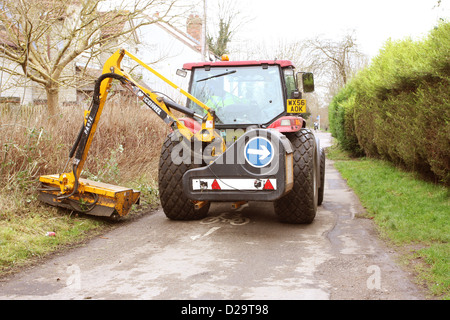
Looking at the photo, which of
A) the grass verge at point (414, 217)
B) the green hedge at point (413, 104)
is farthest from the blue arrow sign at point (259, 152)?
the green hedge at point (413, 104)

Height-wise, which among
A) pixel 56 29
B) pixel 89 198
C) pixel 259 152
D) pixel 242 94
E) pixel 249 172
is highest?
pixel 56 29

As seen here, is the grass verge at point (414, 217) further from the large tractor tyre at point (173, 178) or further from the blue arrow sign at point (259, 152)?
the large tractor tyre at point (173, 178)

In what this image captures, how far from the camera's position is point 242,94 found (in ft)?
24.1

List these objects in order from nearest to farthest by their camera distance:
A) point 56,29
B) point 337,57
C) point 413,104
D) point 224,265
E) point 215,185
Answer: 1. point 224,265
2. point 215,185
3. point 413,104
4. point 56,29
5. point 337,57

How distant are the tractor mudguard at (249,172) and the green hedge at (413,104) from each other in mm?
3074

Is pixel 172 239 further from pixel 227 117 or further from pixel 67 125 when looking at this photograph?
pixel 67 125

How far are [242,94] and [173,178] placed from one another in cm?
161

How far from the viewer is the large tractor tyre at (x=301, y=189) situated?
6484mm

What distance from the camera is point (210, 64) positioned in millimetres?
7586

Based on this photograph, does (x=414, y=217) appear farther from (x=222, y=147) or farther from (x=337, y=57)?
(x=337, y=57)

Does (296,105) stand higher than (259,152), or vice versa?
(296,105)

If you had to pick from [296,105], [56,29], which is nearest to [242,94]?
[296,105]

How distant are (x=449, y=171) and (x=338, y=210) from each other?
6.06ft
